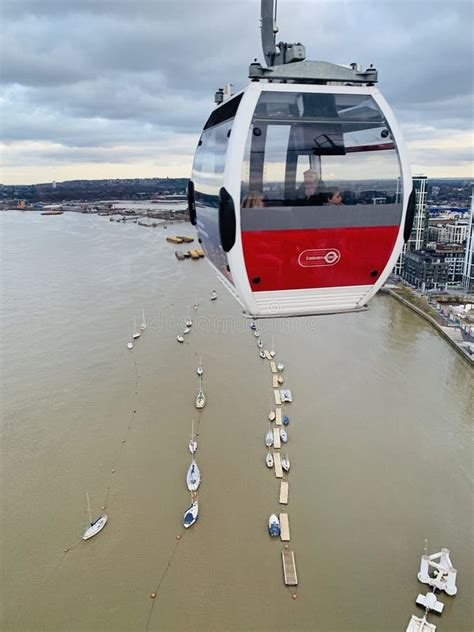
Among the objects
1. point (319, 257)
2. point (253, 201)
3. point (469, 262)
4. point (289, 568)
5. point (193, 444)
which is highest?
point (253, 201)

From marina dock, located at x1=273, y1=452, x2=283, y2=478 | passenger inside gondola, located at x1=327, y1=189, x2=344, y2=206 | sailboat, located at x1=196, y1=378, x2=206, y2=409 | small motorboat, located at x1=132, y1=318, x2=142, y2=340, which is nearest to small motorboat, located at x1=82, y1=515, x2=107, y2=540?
marina dock, located at x1=273, y1=452, x2=283, y2=478

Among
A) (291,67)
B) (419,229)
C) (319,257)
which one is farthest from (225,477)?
(419,229)

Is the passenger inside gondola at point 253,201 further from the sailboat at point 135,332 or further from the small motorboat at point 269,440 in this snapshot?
the sailboat at point 135,332

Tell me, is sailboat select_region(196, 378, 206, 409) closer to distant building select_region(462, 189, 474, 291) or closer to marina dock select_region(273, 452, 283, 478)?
marina dock select_region(273, 452, 283, 478)

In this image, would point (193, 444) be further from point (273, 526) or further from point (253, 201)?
point (253, 201)

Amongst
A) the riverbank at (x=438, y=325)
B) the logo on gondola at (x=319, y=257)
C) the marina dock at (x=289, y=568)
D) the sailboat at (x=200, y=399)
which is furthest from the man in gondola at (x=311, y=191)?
the riverbank at (x=438, y=325)

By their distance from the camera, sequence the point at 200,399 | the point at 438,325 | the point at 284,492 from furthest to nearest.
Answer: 1. the point at 438,325
2. the point at 200,399
3. the point at 284,492
